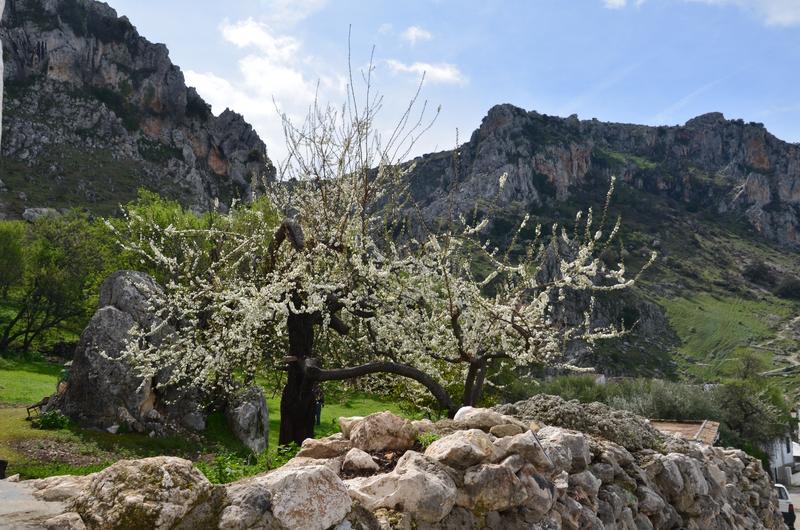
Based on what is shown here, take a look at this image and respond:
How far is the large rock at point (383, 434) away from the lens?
18.0 ft

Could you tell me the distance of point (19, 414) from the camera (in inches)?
719

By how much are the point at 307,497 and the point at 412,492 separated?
1017 millimetres

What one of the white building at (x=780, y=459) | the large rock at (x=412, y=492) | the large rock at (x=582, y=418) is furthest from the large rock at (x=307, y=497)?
the white building at (x=780, y=459)

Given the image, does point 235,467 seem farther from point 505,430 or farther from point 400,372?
point 400,372

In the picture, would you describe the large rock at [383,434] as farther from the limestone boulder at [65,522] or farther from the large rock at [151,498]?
the limestone boulder at [65,522]

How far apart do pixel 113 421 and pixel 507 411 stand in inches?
513

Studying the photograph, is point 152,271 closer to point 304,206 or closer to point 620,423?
point 304,206

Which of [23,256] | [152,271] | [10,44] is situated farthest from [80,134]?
[152,271]

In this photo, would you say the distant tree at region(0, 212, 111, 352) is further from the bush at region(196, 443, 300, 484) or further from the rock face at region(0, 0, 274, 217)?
the rock face at region(0, 0, 274, 217)

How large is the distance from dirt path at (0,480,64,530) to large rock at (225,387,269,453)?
15552 millimetres

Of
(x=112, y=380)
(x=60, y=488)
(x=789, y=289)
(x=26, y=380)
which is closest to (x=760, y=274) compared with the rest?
(x=789, y=289)

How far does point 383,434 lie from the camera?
552 centimetres

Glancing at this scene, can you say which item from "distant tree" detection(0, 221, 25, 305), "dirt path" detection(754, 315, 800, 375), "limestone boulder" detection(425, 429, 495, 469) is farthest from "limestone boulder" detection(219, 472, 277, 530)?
"dirt path" detection(754, 315, 800, 375)

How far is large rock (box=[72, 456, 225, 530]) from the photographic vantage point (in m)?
3.13
